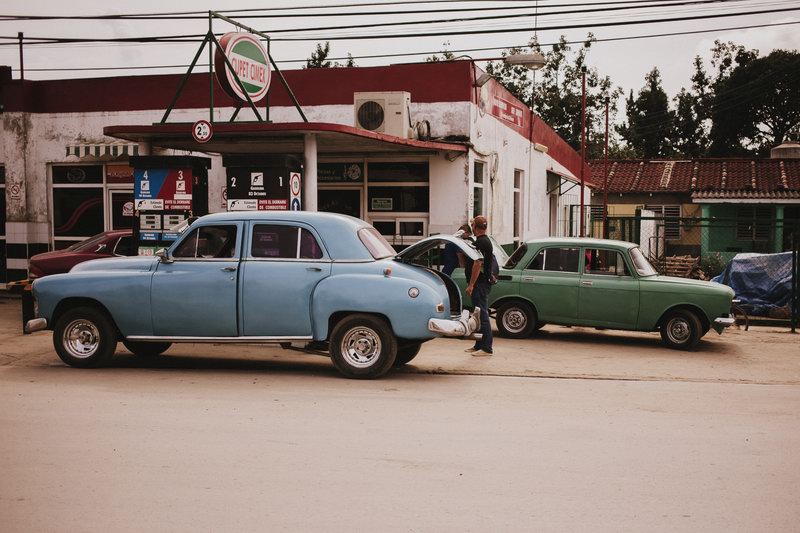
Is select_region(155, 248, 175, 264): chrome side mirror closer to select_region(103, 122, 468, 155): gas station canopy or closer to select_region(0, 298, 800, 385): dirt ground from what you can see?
select_region(0, 298, 800, 385): dirt ground

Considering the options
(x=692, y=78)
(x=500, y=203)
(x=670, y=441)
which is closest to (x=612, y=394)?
Answer: (x=670, y=441)

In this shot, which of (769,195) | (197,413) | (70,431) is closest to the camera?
(70,431)

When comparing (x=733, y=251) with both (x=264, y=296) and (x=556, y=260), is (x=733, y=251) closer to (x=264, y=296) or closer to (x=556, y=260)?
(x=556, y=260)

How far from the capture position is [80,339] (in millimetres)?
9477

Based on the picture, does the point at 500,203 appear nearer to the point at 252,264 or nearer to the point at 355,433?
the point at 252,264

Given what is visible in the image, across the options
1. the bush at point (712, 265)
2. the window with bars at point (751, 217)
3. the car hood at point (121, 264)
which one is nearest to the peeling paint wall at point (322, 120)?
the bush at point (712, 265)

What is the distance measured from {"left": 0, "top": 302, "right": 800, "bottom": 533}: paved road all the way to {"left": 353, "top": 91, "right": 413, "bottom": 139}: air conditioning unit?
23.7 ft

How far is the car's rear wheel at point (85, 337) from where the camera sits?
9.34 meters

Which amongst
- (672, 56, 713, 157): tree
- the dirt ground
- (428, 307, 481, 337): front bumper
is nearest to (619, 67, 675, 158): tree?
(672, 56, 713, 157): tree

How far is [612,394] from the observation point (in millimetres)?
8602

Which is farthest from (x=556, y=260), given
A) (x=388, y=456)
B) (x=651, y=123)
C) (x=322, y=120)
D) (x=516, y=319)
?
(x=651, y=123)

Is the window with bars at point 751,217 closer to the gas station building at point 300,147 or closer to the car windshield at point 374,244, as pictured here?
the gas station building at point 300,147

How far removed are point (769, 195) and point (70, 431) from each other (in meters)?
28.6

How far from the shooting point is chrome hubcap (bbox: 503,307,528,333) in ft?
41.5
